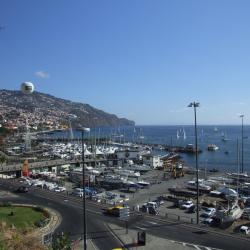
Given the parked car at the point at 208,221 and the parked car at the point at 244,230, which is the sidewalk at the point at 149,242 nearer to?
the parked car at the point at 244,230

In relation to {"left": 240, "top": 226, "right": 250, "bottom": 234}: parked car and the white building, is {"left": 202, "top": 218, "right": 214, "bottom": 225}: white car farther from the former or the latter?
the white building

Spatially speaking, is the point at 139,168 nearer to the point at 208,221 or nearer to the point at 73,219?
the point at 208,221

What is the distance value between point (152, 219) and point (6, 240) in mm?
15269

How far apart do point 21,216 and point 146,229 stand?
10.2 metres

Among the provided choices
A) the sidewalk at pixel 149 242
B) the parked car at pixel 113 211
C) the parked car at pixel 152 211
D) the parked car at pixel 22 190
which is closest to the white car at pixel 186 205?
the parked car at pixel 152 211

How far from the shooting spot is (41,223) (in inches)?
1111

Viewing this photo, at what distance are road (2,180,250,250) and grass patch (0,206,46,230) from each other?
1.86 m

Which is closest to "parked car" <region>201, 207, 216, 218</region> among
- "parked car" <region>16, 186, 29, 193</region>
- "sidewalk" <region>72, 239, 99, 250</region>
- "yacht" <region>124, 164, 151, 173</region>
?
"sidewalk" <region>72, 239, 99, 250</region>

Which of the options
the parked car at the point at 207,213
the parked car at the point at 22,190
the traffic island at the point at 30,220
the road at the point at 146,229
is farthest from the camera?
the parked car at the point at 22,190

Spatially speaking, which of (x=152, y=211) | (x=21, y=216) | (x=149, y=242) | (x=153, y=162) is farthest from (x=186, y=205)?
(x=153, y=162)

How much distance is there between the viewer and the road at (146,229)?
927 inches

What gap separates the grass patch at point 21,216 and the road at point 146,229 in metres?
1.86

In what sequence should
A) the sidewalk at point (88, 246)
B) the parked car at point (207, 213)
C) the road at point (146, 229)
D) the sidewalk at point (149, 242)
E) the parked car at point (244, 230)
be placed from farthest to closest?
the parked car at point (207, 213) < the parked car at point (244, 230) < the road at point (146, 229) < the sidewalk at point (149, 242) < the sidewalk at point (88, 246)

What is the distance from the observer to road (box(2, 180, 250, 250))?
77.3ft
